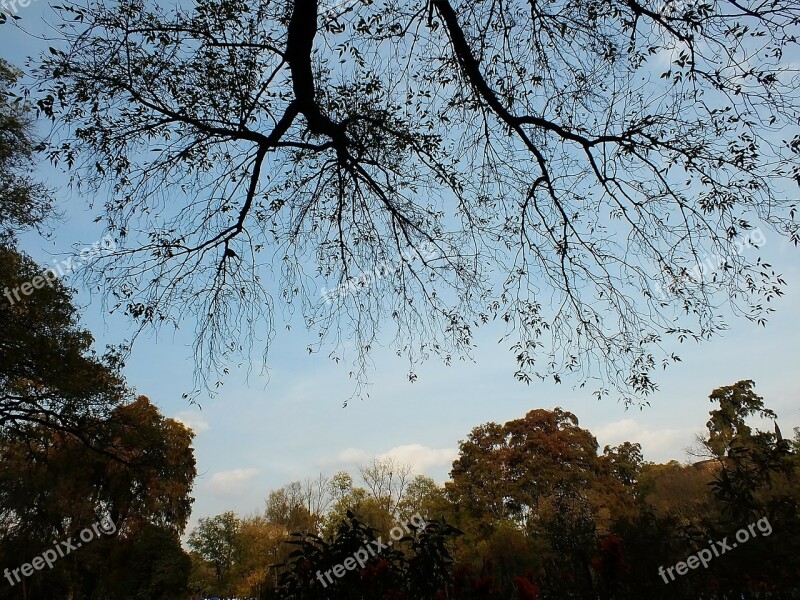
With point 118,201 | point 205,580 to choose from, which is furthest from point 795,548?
point 205,580

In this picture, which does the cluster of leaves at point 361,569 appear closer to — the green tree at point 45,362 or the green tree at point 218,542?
the green tree at point 45,362

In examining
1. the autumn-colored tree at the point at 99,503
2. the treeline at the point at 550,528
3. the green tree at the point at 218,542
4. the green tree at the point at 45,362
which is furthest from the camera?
the green tree at the point at 218,542

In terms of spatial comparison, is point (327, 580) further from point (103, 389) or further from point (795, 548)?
point (103, 389)

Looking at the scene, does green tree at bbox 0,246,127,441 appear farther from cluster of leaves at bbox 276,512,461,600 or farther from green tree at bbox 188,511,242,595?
green tree at bbox 188,511,242,595

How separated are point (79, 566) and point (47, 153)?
21.6m

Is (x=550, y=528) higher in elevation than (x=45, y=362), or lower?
lower

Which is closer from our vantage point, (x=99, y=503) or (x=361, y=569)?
(x=361, y=569)

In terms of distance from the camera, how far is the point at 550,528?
8766 mm

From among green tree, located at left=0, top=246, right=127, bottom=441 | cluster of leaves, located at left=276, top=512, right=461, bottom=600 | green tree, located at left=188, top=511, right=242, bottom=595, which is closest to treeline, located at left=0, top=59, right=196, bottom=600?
green tree, located at left=0, top=246, right=127, bottom=441

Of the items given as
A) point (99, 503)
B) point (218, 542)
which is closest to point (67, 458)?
point (99, 503)

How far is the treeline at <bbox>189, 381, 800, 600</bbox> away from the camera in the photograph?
3.67 meters

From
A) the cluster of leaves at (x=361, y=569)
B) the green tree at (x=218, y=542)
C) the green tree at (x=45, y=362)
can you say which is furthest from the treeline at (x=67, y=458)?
the green tree at (x=218, y=542)

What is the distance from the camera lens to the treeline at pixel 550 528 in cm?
367

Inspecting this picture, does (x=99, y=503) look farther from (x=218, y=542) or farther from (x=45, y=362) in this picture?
(x=218, y=542)
